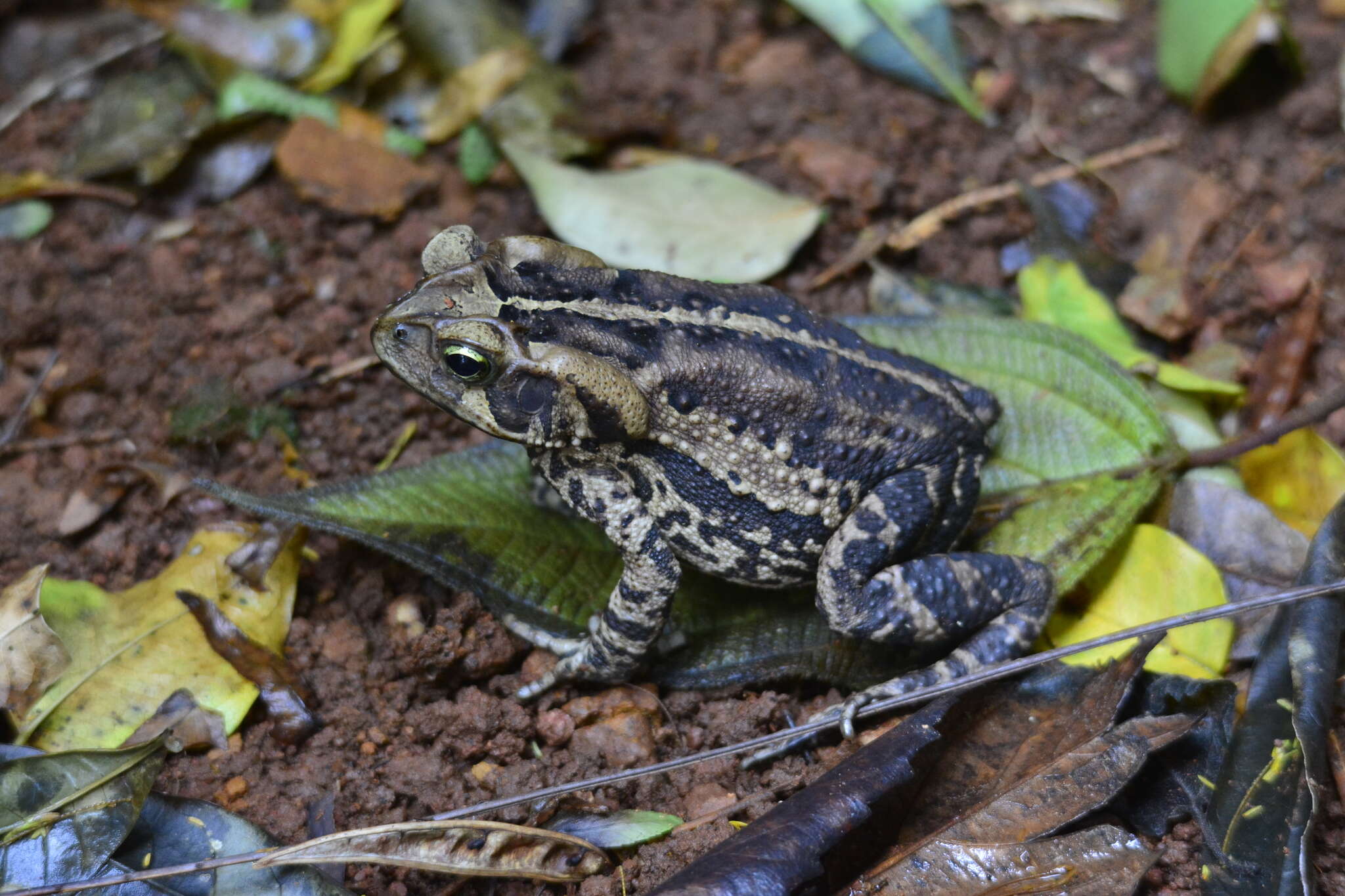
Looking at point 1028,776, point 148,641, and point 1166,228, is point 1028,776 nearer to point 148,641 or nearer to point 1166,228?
point 148,641

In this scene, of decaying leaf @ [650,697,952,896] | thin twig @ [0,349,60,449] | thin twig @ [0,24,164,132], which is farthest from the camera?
thin twig @ [0,24,164,132]

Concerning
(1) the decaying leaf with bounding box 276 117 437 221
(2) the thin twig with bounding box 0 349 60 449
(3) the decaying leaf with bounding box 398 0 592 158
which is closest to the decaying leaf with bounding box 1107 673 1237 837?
(3) the decaying leaf with bounding box 398 0 592 158

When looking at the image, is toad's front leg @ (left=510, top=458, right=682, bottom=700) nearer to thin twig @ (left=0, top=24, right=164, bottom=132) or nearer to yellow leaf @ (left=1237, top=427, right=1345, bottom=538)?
yellow leaf @ (left=1237, top=427, right=1345, bottom=538)

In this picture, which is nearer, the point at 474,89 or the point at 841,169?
the point at 841,169

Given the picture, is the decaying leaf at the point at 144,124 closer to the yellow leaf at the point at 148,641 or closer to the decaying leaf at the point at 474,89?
the decaying leaf at the point at 474,89

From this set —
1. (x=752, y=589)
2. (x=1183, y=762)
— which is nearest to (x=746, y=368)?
(x=752, y=589)

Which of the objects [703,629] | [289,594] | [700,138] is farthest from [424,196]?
[703,629]
